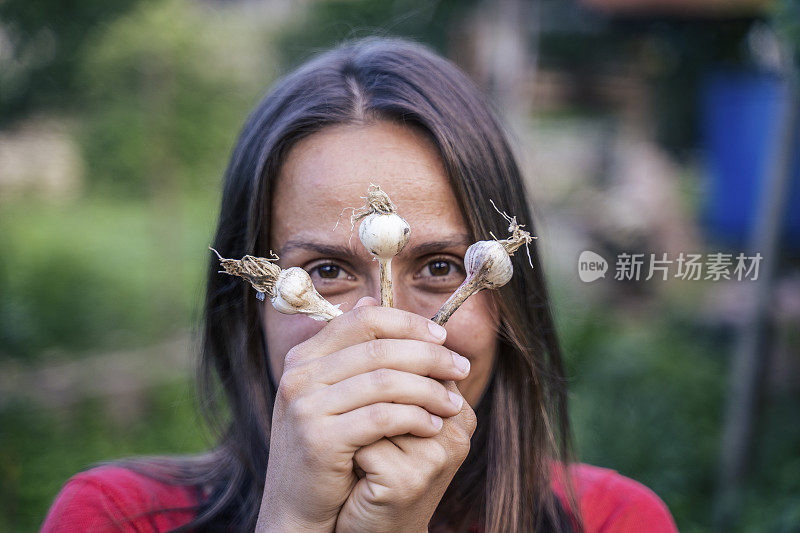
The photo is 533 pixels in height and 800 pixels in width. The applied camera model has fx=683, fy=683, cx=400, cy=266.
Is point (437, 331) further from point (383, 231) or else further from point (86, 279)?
point (86, 279)

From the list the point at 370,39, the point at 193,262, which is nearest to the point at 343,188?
the point at 370,39

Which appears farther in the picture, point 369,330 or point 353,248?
point 353,248

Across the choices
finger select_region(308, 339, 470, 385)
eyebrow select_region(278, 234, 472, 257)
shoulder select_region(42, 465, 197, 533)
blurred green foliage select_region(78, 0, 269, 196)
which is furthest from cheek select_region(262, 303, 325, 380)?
blurred green foliage select_region(78, 0, 269, 196)

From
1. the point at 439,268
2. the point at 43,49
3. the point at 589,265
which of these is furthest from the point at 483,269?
the point at 43,49

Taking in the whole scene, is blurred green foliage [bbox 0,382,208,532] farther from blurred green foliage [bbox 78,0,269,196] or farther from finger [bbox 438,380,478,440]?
finger [bbox 438,380,478,440]

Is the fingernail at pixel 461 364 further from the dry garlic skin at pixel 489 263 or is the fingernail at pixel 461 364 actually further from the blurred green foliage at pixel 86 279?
the blurred green foliage at pixel 86 279

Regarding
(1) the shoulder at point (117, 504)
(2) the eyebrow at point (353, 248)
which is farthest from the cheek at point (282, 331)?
(1) the shoulder at point (117, 504)

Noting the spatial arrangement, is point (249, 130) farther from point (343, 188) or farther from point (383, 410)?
point (383, 410)
